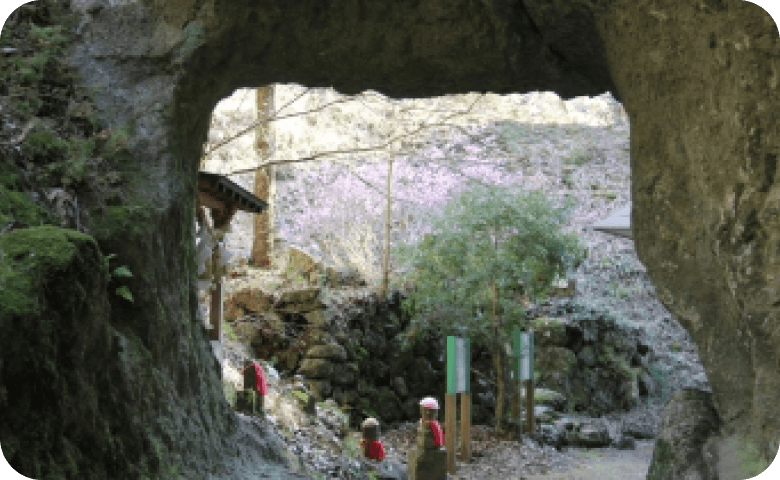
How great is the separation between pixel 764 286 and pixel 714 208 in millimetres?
668

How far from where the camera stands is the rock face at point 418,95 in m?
4.03

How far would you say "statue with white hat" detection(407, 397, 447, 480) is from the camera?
8156 millimetres

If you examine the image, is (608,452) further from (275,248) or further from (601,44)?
(601,44)

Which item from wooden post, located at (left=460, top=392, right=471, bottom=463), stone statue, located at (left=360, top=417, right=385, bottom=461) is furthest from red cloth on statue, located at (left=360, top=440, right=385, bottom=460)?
wooden post, located at (left=460, top=392, right=471, bottom=463)

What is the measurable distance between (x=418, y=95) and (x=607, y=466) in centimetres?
644

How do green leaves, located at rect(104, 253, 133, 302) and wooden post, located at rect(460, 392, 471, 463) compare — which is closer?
green leaves, located at rect(104, 253, 133, 302)

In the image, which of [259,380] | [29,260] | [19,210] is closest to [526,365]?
[259,380]

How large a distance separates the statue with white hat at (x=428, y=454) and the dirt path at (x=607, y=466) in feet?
6.41

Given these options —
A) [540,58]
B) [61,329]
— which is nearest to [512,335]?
[540,58]

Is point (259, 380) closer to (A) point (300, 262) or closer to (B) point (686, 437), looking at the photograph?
(A) point (300, 262)

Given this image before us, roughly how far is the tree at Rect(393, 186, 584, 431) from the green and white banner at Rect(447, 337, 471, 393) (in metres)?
1.43

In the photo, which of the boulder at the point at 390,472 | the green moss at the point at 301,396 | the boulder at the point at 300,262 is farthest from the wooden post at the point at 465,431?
the boulder at the point at 300,262

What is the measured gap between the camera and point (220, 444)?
19.8 feet

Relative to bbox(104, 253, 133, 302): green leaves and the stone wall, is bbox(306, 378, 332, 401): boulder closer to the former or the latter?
the stone wall
